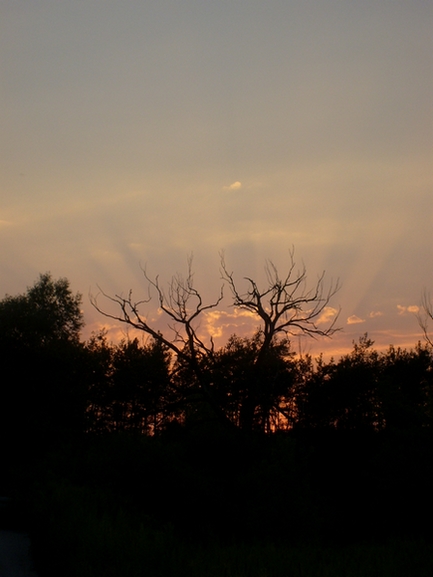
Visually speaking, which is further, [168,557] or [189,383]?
[189,383]

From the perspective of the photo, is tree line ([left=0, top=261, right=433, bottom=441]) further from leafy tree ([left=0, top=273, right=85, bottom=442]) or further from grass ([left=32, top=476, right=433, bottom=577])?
grass ([left=32, top=476, right=433, bottom=577])

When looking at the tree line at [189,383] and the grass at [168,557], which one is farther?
the tree line at [189,383]

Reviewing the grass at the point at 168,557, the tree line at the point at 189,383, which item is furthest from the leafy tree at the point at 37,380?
the grass at the point at 168,557

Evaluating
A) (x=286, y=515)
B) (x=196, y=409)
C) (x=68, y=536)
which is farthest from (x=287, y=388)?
(x=68, y=536)

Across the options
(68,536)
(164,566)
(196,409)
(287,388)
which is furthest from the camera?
(196,409)

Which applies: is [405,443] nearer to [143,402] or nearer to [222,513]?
[222,513]

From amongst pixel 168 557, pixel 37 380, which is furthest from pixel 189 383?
pixel 168 557

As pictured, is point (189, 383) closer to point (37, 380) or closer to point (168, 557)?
point (37, 380)

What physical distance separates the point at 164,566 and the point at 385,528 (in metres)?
12.5

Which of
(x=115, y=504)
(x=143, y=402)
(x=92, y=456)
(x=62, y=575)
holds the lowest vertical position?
(x=62, y=575)

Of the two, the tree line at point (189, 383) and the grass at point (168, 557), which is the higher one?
the tree line at point (189, 383)

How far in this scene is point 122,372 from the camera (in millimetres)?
32250

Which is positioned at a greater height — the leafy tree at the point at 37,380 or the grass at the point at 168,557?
the leafy tree at the point at 37,380

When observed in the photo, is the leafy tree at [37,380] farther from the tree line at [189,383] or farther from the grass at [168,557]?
the grass at [168,557]
